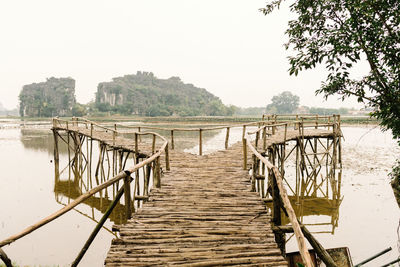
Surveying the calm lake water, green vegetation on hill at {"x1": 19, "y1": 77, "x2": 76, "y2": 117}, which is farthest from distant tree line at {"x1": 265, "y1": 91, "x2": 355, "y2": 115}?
the calm lake water

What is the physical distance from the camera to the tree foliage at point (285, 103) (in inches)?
5113

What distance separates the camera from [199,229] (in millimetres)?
4105

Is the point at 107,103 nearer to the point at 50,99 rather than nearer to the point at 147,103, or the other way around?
the point at 147,103

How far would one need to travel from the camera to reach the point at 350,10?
552 cm

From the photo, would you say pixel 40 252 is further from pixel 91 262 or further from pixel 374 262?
pixel 374 262

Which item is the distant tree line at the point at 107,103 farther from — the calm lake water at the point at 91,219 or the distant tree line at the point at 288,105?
the calm lake water at the point at 91,219

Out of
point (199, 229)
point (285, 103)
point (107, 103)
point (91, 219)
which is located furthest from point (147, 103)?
point (199, 229)

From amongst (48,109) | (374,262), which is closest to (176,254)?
(374,262)

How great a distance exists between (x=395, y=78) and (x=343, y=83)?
3.03ft

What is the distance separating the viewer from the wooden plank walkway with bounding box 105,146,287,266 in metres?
3.35

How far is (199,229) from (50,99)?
102974 millimetres

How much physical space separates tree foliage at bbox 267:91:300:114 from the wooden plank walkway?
416 feet

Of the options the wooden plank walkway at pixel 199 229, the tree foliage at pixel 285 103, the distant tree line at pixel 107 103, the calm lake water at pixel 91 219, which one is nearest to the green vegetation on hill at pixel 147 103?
the distant tree line at pixel 107 103

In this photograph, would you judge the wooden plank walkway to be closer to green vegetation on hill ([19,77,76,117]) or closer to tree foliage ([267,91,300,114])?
green vegetation on hill ([19,77,76,117])
